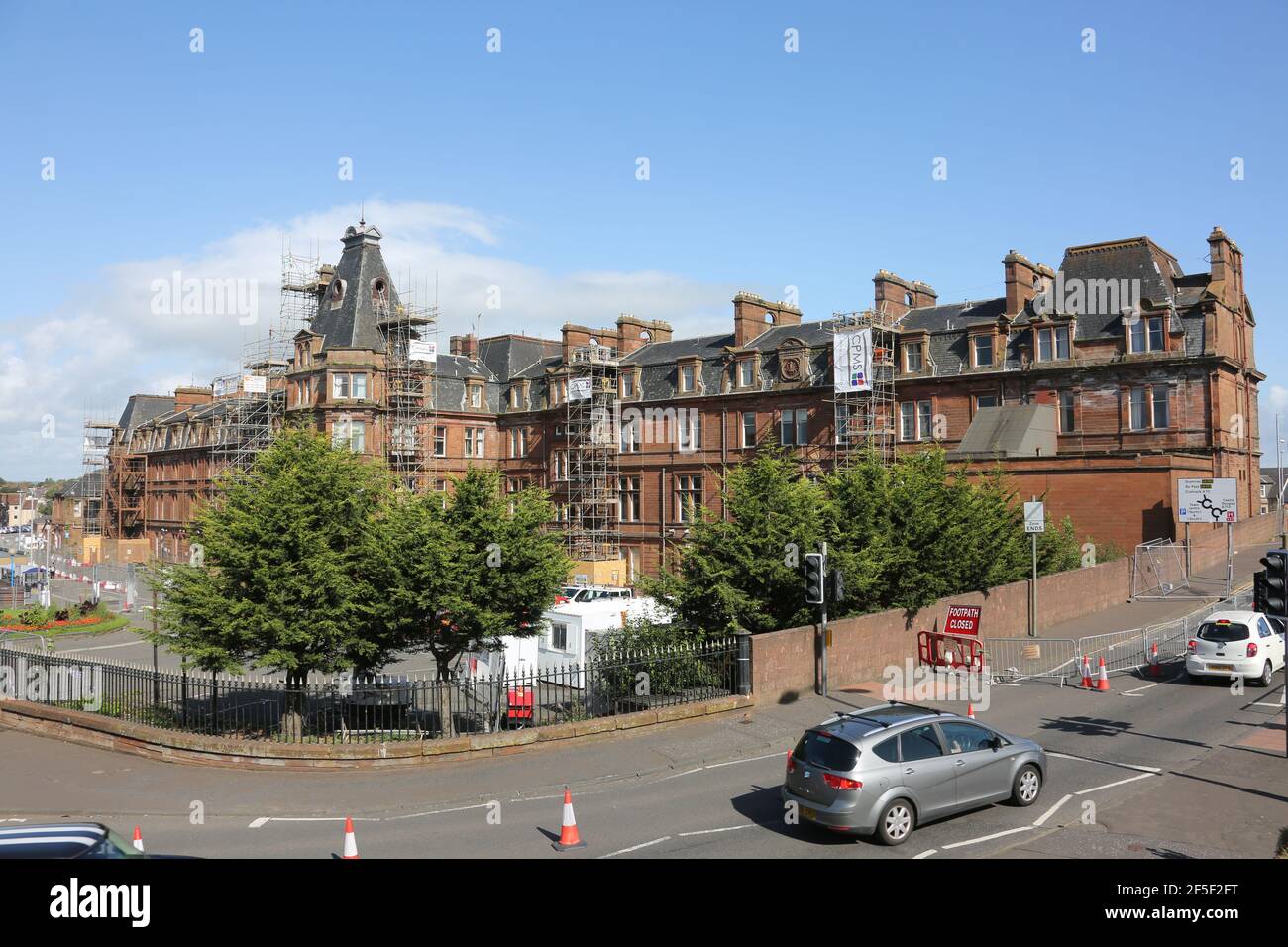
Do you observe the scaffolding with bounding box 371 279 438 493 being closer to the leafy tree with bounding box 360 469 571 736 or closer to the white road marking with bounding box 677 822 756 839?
the leafy tree with bounding box 360 469 571 736

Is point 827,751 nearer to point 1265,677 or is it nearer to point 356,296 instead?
point 1265,677

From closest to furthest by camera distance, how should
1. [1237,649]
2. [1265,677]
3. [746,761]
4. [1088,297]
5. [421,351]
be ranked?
[746,761] → [1237,649] → [1265,677] → [1088,297] → [421,351]

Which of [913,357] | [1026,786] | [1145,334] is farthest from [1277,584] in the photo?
[913,357]

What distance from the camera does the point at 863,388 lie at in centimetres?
4759

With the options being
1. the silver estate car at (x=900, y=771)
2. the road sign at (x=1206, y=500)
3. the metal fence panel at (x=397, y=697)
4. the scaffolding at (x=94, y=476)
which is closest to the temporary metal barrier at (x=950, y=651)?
the metal fence panel at (x=397, y=697)

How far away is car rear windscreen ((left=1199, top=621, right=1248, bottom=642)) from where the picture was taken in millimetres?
21703

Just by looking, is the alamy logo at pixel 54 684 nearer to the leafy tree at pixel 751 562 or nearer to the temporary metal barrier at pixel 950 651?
the leafy tree at pixel 751 562

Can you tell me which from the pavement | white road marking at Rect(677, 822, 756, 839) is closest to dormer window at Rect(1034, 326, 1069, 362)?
the pavement

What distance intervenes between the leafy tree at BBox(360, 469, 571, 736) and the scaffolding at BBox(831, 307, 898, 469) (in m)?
31.2

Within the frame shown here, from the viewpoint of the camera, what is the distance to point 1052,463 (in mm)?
40906

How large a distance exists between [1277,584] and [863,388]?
107 feet

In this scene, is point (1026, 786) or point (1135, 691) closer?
point (1026, 786)

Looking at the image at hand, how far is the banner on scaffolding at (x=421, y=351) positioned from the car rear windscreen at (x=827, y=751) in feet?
163
